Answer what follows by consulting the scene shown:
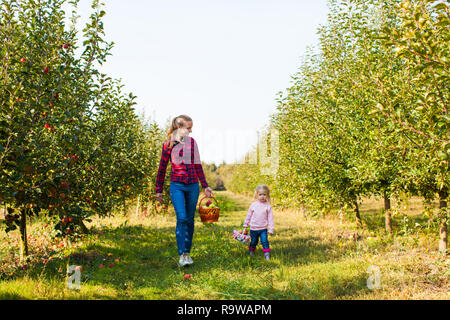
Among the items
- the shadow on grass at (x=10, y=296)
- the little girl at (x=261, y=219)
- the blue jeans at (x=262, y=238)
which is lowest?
the shadow on grass at (x=10, y=296)

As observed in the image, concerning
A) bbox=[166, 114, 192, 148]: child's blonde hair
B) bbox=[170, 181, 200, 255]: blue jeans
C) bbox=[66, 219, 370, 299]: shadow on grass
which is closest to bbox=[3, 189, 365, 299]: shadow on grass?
bbox=[66, 219, 370, 299]: shadow on grass

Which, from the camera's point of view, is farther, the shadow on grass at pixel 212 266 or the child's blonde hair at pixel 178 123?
the child's blonde hair at pixel 178 123

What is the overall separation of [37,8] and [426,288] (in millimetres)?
6616

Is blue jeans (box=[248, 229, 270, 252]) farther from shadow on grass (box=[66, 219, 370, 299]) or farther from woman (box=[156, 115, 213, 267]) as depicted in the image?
woman (box=[156, 115, 213, 267])

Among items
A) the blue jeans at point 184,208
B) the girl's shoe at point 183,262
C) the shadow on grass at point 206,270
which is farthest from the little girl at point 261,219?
the girl's shoe at point 183,262

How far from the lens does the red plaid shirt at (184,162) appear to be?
5.51 m

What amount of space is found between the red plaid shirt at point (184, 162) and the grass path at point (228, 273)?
1452 mm

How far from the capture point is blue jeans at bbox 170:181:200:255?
5457 mm

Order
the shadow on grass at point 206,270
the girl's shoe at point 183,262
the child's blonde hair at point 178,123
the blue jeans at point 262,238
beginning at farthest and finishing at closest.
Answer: the blue jeans at point 262,238
the child's blonde hair at point 178,123
the girl's shoe at point 183,262
the shadow on grass at point 206,270

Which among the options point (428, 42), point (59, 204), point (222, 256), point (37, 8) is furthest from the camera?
point (222, 256)

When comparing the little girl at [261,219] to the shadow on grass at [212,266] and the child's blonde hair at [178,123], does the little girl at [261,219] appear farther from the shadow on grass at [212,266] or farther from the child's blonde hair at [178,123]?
the child's blonde hair at [178,123]
